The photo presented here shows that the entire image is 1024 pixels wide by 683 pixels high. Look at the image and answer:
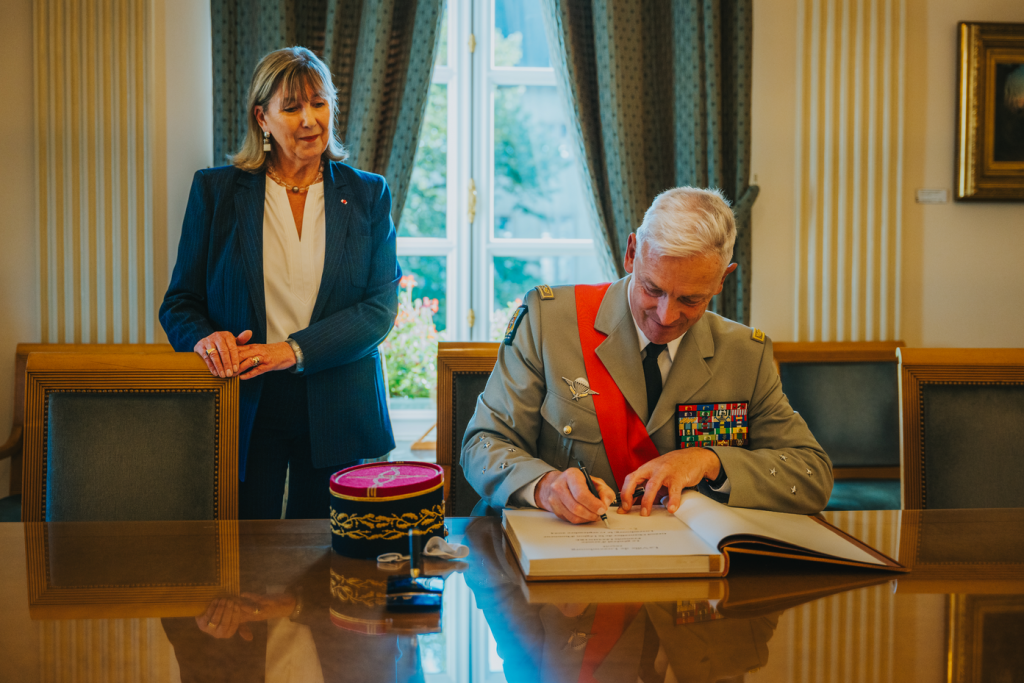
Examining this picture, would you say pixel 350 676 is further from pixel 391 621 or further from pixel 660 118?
pixel 660 118

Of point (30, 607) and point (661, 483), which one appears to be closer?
point (30, 607)

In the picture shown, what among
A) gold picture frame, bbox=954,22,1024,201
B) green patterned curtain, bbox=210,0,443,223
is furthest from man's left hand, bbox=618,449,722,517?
gold picture frame, bbox=954,22,1024,201

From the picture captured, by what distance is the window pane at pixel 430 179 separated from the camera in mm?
3580

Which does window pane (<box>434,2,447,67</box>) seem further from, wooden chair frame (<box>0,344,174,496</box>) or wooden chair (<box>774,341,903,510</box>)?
wooden chair (<box>774,341,903,510</box>)

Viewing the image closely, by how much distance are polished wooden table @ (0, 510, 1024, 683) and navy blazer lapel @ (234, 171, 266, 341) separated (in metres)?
0.88

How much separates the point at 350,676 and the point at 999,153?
3945 millimetres

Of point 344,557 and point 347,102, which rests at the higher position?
point 347,102

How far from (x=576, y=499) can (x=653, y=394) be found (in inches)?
16.8

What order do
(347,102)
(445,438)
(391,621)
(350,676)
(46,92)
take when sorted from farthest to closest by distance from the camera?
1. (347,102)
2. (46,92)
3. (445,438)
4. (391,621)
5. (350,676)

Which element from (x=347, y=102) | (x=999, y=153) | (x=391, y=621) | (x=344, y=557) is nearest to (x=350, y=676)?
(x=391, y=621)

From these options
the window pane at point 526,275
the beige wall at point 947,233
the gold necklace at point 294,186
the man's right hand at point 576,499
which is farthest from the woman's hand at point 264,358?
the beige wall at point 947,233

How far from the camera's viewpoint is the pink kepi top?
1.06 m

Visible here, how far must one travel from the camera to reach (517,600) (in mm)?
932

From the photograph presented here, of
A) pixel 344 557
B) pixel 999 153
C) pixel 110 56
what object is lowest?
pixel 344 557
